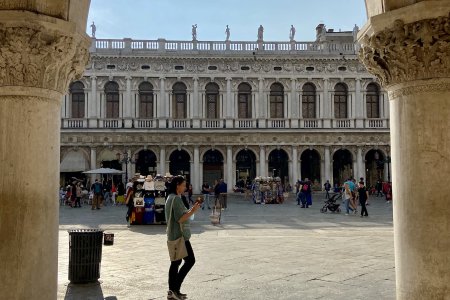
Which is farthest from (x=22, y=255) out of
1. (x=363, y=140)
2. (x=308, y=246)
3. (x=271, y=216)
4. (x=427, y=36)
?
(x=363, y=140)

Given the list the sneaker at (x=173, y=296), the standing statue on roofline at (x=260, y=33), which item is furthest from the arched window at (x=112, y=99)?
the sneaker at (x=173, y=296)

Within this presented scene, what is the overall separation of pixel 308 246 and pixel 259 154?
80.1ft

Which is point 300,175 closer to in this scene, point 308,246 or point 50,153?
point 308,246

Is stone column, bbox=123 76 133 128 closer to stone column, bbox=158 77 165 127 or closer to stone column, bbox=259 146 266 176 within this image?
stone column, bbox=158 77 165 127

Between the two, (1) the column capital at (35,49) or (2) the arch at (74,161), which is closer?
(1) the column capital at (35,49)

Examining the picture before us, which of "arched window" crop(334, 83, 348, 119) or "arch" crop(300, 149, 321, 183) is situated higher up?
"arched window" crop(334, 83, 348, 119)

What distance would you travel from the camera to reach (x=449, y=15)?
439 centimetres

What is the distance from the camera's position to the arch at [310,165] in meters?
35.9

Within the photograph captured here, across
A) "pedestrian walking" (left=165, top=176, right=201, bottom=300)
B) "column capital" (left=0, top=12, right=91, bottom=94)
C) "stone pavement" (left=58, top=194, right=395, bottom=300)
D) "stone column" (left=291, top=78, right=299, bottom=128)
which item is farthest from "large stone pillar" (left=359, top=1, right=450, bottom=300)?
"stone column" (left=291, top=78, right=299, bottom=128)

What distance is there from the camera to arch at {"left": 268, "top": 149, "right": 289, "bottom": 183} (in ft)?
116

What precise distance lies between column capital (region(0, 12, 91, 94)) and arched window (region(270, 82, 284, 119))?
31133mm

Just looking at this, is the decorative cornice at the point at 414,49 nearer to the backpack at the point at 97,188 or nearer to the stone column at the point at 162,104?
the backpack at the point at 97,188

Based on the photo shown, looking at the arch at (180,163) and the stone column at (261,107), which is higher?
the stone column at (261,107)

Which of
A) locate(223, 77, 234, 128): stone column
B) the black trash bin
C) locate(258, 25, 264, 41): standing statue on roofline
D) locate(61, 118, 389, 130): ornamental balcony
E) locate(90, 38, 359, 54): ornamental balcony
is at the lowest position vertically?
the black trash bin
